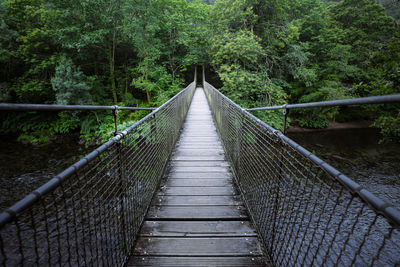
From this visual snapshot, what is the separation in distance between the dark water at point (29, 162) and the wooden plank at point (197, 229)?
653 centimetres

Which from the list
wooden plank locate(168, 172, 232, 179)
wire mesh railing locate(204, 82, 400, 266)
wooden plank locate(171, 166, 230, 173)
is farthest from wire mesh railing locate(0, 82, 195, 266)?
wire mesh railing locate(204, 82, 400, 266)

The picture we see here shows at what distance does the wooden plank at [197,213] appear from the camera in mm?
2104

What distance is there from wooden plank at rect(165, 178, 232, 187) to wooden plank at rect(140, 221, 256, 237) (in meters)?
0.77

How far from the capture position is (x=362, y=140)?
12398 mm

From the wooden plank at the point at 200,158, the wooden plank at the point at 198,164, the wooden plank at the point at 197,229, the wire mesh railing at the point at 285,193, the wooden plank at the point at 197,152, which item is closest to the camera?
the wire mesh railing at the point at 285,193

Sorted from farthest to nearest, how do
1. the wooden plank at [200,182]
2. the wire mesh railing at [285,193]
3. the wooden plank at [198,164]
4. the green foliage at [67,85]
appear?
the green foliage at [67,85] → the wooden plank at [198,164] → the wooden plank at [200,182] → the wire mesh railing at [285,193]

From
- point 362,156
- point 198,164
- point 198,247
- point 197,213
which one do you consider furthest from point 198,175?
point 362,156

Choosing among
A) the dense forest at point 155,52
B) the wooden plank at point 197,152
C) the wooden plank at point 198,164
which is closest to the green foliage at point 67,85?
the dense forest at point 155,52

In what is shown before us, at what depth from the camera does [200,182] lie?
285cm

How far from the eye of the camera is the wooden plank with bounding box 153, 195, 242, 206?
2350 millimetres

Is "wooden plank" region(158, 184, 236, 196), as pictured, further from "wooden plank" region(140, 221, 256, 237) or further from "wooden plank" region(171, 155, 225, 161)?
"wooden plank" region(171, 155, 225, 161)

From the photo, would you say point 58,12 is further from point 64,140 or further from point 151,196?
point 151,196

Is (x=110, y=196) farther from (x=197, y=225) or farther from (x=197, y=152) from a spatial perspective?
(x=197, y=152)

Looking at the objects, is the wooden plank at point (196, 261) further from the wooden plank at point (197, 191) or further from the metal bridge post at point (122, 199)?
the wooden plank at point (197, 191)
